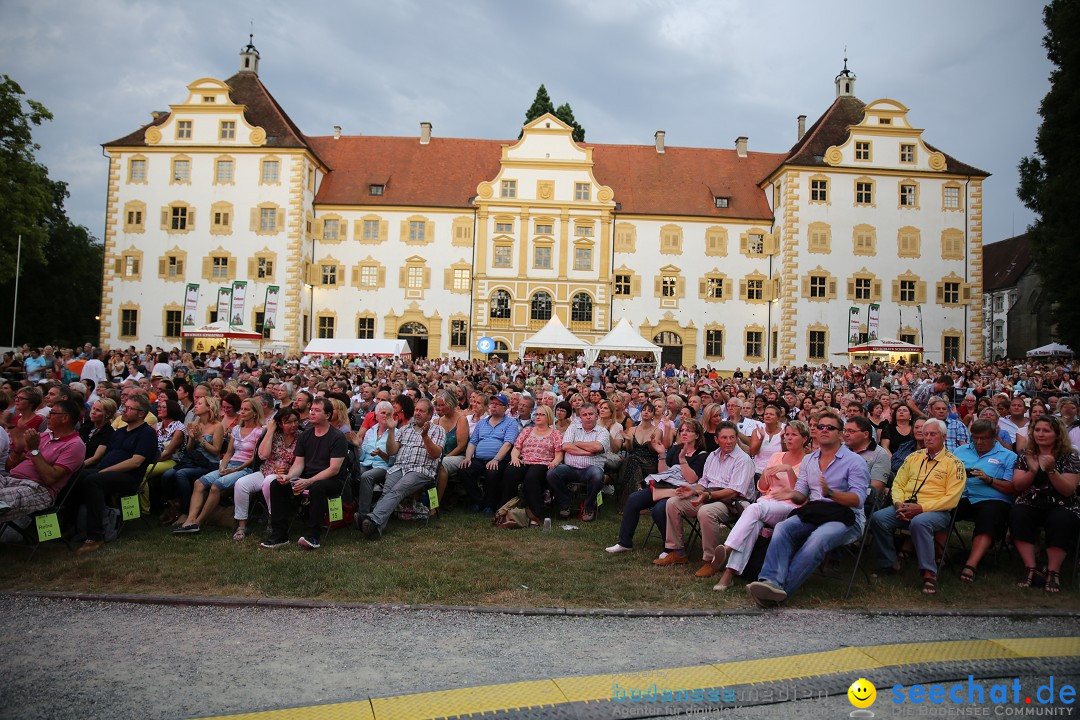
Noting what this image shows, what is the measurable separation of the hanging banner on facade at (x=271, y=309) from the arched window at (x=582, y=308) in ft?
50.2

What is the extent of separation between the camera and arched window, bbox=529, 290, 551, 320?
Result: 137 feet

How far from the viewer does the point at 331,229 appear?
1672 inches

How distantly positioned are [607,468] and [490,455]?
1566mm

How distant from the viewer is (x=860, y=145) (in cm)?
4075

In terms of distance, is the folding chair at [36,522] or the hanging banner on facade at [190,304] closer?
the folding chair at [36,522]

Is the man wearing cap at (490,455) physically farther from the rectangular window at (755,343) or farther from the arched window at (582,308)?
the rectangular window at (755,343)

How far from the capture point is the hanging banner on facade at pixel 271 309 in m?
38.2

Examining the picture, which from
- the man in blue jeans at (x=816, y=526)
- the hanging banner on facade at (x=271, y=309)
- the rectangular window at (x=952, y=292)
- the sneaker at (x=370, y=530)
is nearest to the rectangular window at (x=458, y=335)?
the hanging banner on facade at (x=271, y=309)

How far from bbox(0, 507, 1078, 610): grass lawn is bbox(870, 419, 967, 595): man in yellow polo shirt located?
250 mm

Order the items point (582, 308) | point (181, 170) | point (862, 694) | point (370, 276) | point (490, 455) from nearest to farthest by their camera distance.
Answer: point (862, 694)
point (490, 455)
point (181, 170)
point (582, 308)
point (370, 276)

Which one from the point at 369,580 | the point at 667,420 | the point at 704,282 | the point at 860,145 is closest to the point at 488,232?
the point at 704,282

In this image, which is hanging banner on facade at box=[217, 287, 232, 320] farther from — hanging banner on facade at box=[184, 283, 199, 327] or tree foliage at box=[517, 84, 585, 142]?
tree foliage at box=[517, 84, 585, 142]

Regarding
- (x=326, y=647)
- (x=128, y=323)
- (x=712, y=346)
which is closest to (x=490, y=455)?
(x=326, y=647)

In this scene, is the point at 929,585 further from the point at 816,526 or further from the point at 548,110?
the point at 548,110
